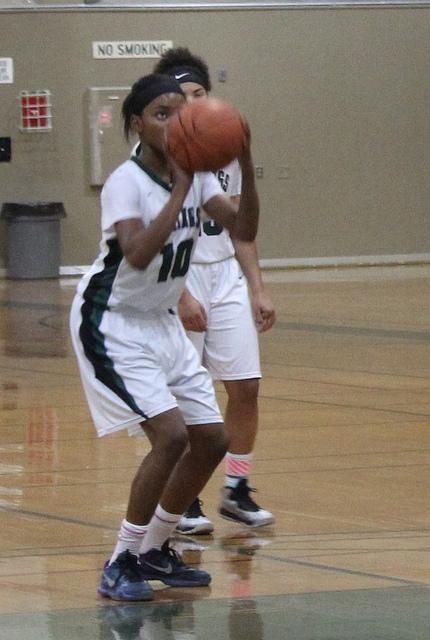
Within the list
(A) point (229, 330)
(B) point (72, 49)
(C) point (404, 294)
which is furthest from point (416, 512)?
(B) point (72, 49)

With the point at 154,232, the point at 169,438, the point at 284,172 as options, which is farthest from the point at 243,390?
the point at 284,172

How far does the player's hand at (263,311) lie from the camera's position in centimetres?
632

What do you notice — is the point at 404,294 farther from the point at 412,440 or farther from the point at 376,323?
the point at 412,440

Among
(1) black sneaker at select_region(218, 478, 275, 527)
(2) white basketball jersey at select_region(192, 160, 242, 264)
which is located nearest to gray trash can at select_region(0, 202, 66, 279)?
(2) white basketball jersey at select_region(192, 160, 242, 264)

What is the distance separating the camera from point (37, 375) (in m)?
11.8

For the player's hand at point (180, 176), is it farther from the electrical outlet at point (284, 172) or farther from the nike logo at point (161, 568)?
the electrical outlet at point (284, 172)

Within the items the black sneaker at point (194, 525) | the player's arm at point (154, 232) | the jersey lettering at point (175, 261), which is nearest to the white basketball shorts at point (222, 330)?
the black sneaker at point (194, 525)

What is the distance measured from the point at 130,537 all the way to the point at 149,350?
0.68 meters

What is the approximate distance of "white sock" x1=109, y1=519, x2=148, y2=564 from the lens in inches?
218

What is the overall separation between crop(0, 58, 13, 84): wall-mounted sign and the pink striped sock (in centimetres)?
1454

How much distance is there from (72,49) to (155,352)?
15934 mm

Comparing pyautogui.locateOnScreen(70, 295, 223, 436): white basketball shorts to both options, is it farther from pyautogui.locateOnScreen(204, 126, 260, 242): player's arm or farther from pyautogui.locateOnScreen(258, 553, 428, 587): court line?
pyautogui.locateOnScreen(258, 553, 428, 587): court line

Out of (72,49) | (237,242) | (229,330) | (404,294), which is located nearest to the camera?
(237,242)

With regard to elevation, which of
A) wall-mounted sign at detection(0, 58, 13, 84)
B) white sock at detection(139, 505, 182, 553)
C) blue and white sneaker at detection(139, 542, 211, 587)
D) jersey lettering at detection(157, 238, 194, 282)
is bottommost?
blue and white sneaker at detection(139, 542, 211, 587)
